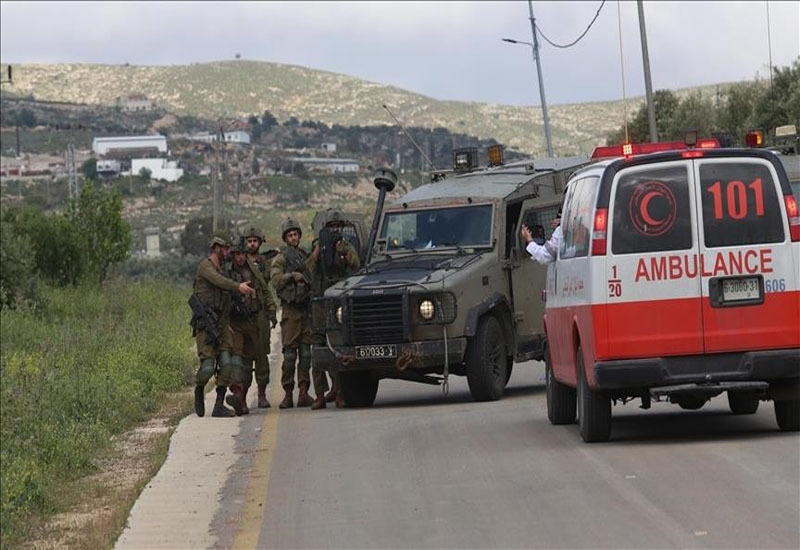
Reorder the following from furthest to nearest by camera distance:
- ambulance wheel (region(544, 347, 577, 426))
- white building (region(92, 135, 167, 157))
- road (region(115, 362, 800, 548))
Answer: white building (region(92, 135, 167, 157)) < ambulance wheel (region(544, 347, 577, 426)) < road (region(115, 362, 800, 548))

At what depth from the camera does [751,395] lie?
50.1 ft

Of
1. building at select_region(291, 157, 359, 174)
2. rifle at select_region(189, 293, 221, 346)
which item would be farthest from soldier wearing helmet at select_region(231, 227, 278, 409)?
building at select_region(291, 157, 359, 174)

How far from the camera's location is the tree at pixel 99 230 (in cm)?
6316

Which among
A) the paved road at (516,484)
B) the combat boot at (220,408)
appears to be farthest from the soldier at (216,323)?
the paved road at (516,484)

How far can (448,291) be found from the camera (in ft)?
62.6

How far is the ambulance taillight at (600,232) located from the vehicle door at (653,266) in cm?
5

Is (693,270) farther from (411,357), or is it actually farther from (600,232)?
(411,357)

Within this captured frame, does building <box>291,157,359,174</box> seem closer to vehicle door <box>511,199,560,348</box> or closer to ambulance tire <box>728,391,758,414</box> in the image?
vehicle door <box>511,199,560,348</box>

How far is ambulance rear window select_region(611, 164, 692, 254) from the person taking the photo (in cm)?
1373

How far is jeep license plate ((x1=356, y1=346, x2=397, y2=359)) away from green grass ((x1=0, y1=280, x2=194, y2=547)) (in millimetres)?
2771

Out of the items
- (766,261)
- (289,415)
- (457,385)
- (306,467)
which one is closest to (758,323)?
(766,261)

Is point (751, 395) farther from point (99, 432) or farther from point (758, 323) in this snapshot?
point (99, 432)

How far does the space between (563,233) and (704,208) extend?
6.93 ft

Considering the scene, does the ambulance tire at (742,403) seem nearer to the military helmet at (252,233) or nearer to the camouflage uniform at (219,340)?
the camouflage uniform at (219,340)
